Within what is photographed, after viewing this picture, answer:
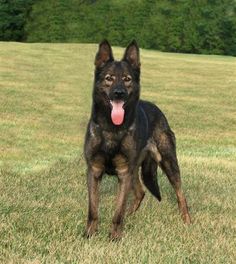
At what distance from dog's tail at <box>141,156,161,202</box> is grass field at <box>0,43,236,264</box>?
0.22 m

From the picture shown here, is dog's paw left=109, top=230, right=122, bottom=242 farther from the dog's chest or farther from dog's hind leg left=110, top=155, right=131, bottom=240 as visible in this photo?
the dog's chest

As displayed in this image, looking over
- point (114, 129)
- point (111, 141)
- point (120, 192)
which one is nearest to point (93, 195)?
point (120, 192)

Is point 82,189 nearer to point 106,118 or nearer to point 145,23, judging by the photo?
point 106,118

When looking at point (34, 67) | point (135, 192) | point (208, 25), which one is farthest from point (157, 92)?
point (208, 25)

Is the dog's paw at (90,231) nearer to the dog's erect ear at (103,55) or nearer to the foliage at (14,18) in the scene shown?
the dog's erect ear at (103,55)

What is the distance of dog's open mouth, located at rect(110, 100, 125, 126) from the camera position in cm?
556

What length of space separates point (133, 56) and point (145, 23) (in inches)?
2109

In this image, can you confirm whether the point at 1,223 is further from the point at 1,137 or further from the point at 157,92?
the point at 157,92

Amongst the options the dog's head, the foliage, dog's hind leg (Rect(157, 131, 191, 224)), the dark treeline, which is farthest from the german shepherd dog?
the foliage

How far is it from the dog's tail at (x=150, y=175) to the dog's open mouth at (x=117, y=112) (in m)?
1.44

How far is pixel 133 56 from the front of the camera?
5875 millimetres

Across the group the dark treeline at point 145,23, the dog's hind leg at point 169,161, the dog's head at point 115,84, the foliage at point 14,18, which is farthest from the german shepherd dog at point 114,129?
the foliage at point 14,18

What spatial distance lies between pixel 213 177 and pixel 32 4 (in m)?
57.1

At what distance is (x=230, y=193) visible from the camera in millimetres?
8555
